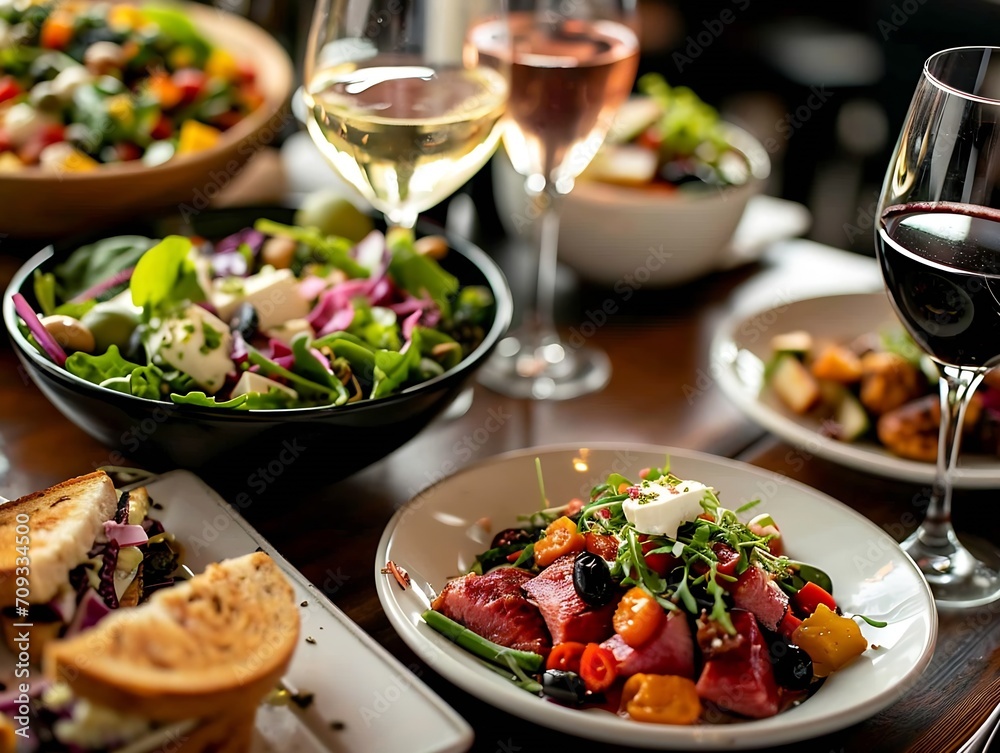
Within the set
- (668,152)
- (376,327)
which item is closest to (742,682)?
(376,327)

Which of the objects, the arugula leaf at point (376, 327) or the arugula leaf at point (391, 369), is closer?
the arugula leaf at point (391, 369)

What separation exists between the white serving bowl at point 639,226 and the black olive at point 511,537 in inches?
30.2

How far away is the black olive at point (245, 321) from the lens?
1.31 meters

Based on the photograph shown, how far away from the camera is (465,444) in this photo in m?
1.45

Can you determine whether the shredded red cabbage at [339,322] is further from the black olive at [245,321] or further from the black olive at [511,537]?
the black olive at [511,537]

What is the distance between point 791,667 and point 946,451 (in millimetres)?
406

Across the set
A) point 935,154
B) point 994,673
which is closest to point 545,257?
point 935,154

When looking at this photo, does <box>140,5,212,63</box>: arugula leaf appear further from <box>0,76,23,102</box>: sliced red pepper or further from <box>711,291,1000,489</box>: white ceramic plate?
<box>711,291,1000,489</box>: white ceramic plate

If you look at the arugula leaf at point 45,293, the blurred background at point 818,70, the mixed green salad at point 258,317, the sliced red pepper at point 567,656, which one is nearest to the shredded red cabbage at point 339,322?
the mixed green salad at point 258,317

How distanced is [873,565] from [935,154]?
422mm

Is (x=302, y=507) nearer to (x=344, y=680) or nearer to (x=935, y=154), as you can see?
(x=344, y=680)

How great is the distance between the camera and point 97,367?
3.98ft

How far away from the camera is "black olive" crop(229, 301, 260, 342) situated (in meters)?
1.31

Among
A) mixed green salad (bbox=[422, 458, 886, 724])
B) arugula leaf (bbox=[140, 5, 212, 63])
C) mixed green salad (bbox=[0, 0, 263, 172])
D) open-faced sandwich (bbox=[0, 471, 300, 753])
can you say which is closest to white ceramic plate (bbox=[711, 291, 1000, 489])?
mixed green salad (bbox=[422, 458, 886, 724])
